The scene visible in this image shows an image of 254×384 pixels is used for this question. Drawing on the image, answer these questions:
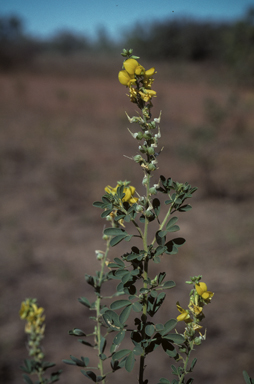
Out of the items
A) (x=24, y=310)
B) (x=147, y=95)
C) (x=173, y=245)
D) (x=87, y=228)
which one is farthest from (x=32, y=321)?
(x=87, y=228)

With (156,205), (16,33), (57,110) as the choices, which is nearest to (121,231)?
(156,205)

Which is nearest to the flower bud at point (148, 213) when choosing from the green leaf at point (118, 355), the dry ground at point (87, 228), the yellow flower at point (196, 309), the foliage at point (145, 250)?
the foliage at point (145, 250)

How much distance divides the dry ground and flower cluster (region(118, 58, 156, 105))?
2.25 meters

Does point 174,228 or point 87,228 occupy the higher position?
point 87,228

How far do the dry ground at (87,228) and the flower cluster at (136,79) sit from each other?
225cm

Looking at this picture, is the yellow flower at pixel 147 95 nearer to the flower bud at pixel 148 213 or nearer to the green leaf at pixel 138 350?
the flower bud at pixel 148 213

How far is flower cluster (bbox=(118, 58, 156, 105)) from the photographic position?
0.73 m

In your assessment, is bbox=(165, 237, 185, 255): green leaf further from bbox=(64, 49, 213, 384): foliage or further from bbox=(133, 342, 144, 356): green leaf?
bbox=(133, 342, 144, 356): green leaf

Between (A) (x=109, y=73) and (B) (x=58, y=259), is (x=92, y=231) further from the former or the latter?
(A) (x=109, y=73)

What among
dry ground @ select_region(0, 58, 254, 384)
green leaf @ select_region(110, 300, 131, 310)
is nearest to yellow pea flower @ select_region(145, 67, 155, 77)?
green leaf @ select_region(110, 300, 131, 310)

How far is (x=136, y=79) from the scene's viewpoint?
756 mm

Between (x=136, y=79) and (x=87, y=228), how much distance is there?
12.8 ft

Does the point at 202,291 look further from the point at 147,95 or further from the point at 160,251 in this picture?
the point at 147,95

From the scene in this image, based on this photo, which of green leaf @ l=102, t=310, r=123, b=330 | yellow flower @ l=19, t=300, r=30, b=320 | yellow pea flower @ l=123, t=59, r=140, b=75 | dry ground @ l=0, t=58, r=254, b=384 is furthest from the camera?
dry ground @ l=0, t=58, r=254, b=384
